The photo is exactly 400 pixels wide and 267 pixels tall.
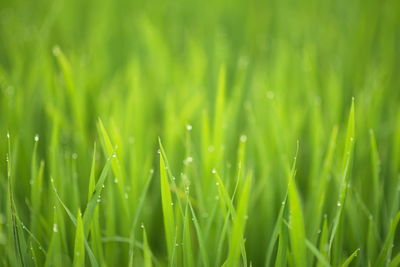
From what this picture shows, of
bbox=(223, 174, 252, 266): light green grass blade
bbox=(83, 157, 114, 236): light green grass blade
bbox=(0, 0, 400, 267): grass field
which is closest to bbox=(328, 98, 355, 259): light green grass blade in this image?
bbox=(0, 0, 400, 267): grass field

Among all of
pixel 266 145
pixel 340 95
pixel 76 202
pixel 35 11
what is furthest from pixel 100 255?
pixel 35 11

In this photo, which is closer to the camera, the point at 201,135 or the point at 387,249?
the point at 387,249

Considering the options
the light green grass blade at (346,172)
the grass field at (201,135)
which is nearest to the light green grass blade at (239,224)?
the grass field at (201,135)

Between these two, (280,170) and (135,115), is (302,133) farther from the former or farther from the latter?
(135,115)

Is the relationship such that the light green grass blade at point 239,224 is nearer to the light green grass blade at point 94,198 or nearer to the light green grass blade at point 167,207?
the light green grass blade at point 167,207

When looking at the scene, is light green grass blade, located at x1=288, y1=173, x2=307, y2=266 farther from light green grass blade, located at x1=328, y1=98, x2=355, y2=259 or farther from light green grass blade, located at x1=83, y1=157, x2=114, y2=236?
light green grass blade, located at x1=83, y1=157, x2=114, y2=236

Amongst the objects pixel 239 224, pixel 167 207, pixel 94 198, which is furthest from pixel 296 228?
pixel 94 198

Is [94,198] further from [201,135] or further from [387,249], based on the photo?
[387,249]

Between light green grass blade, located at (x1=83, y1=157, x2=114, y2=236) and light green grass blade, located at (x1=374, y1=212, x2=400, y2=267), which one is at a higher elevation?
light green grass blade, located at (x1=83, y1=157, x2=114, y2=236)

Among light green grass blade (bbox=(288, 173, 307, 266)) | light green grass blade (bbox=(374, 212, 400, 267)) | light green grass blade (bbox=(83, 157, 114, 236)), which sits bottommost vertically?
light green grass blade (bbox=(374, 212, 400, 267))
